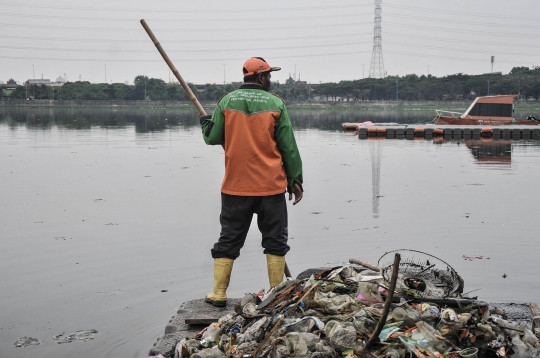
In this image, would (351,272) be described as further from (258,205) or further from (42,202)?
(42,202)

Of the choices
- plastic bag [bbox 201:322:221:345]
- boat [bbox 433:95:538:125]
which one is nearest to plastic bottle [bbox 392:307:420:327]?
plastic bag [bbox 201:322:221:345]

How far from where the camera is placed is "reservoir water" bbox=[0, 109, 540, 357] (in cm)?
674

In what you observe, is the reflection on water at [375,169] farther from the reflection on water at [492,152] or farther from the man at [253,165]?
the man at [253,165]

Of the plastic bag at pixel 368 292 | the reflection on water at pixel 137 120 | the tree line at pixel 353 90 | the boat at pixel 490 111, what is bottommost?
the plastic bag at pixel 368 292

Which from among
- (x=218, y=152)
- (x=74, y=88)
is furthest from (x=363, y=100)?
(x=218, y=152)

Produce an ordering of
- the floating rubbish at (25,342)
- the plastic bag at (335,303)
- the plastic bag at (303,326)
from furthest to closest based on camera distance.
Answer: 1. the floating rubbish at (25,342)
2. the plastic bag at (335,303)
3. the plastic bag at (303,326)

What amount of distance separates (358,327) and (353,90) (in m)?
130

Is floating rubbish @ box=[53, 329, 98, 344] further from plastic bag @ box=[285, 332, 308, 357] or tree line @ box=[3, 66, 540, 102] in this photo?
tree line @ box=[3, 66, 540, 102]

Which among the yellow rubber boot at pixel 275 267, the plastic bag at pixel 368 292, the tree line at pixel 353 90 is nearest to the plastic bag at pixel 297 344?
the plastic bag at pixel 368 292

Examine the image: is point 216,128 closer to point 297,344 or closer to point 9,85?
point 297,344

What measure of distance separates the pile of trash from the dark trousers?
674 millimetres

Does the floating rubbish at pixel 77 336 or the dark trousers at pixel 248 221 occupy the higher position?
the dark trousers at pixel 248 221

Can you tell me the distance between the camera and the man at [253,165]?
5.92m

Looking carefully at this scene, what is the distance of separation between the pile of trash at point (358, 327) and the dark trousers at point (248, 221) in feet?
2.21
